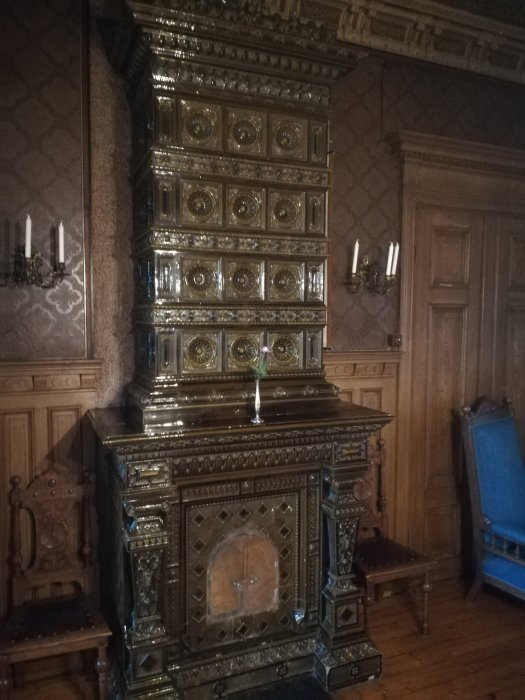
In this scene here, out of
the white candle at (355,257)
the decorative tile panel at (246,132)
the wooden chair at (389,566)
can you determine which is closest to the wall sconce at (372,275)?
the white candle at (355,257)

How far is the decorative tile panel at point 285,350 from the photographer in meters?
2.60

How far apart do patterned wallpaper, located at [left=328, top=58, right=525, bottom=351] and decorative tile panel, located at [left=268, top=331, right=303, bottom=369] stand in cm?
57

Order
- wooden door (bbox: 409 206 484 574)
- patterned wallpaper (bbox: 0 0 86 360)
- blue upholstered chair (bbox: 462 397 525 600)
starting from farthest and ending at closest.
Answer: wooden door (bbox: 409 206 484 574)
blue upholstered chair (bbox: 462 397 525 600)
patterned wallpaper (bbox: 0 0 86 360)

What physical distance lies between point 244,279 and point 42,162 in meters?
1.05

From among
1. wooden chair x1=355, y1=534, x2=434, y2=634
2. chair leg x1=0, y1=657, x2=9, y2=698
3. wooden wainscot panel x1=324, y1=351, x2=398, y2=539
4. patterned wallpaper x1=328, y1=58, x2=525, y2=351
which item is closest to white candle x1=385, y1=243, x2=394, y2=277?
patterned wallpaper x1=328, y1=58, x2=525, y2=351

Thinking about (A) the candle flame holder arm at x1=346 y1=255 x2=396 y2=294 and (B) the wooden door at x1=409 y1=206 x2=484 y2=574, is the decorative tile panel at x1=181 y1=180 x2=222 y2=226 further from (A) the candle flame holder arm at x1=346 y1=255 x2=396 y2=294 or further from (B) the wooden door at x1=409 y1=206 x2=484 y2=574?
(B) the wooden door at x1=409 y1=206 x2=484 y2=574

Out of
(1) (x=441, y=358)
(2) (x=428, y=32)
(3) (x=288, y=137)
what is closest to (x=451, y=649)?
(1) (x=441, y=358)

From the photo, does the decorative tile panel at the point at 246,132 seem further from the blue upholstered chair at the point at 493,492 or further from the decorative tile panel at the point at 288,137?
the blue upholstered chair at the point at 493,492

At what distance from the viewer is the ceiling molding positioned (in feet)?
9.78

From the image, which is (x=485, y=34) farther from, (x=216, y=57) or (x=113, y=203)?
(x=113, y=203)

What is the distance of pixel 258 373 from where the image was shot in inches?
96.5

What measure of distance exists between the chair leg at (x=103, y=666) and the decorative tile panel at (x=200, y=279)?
145cm

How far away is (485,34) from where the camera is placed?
3.25 meters

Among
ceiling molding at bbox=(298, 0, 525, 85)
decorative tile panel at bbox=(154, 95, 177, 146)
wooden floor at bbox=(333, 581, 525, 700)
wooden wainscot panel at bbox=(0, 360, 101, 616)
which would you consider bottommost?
wooden floor at bbox=(333, 581, 525, 700)
